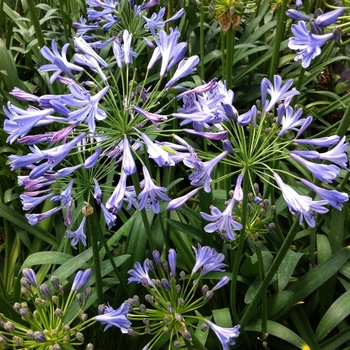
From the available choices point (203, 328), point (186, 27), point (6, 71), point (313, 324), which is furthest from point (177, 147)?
point (186, 27)

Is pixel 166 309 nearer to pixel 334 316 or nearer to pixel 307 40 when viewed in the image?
pixel 334 316

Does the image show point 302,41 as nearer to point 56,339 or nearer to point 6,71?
point 56,339

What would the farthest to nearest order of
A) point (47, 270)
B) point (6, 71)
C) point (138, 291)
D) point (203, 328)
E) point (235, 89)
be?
point (235, 89), point (6, 71), point (47, 270), point (138, 291), point (203, 328)

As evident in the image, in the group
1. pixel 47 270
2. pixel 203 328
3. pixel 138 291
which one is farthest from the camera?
pixel 47 270

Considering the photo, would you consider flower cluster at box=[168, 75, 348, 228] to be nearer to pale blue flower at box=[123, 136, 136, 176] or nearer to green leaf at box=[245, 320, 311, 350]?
pale blue flower at box=[123, 136, 136, 176]

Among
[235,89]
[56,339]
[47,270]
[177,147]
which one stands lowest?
[47,270]
